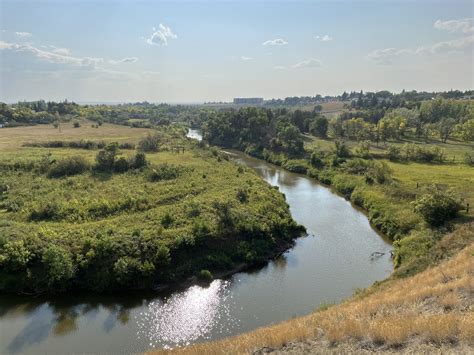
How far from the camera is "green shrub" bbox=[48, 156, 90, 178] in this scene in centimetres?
4778

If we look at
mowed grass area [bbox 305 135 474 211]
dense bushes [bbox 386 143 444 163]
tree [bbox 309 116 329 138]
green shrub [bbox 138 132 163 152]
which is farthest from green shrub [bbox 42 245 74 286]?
tree [bbox 309 116 329 138]

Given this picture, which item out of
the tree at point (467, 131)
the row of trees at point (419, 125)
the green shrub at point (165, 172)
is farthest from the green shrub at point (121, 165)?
the tree at point (467, 131)

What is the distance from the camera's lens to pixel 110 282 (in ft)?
83.5

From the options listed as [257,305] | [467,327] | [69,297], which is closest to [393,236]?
[257,305]

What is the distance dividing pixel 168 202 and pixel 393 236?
22.8m

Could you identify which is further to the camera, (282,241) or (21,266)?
(282,241)

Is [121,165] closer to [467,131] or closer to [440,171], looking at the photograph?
[440,171]

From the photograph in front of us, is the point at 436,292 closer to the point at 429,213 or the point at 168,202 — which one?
the point at 429,213

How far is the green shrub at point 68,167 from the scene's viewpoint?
47781 mm

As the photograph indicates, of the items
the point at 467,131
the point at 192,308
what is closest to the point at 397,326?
the point at 192,308

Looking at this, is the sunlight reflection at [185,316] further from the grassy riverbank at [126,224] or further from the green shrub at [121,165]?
the green shrub at [121,165]

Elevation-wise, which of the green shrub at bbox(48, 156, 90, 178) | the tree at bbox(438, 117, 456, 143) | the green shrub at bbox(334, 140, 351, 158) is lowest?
the green shrub at bbox(334, 140, 351, 158)

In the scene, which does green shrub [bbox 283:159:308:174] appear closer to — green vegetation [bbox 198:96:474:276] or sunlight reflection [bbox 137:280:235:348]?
green vegetation [bbox 198:96:474:276]

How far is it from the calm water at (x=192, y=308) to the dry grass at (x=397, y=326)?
6799 mm
